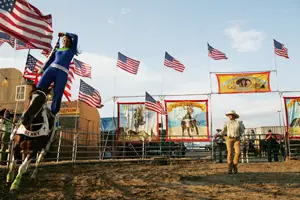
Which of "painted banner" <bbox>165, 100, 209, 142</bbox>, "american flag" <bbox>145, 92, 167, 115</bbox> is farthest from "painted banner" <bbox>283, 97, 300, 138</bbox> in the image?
"american flag" <bbox>145, 92, 167, 115</bbox>

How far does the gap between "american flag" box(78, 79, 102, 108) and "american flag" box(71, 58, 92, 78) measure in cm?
127

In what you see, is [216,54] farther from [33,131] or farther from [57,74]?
[33,131]

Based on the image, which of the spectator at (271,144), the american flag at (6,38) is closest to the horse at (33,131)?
the american flag at (6,38)

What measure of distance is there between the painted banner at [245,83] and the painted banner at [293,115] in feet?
4.35

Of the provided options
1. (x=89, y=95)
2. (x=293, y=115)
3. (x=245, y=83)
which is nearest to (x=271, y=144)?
(x=293, y=115)

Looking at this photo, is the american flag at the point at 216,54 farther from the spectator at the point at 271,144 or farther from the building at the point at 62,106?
the building at the point at 62,106

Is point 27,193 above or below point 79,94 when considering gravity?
below

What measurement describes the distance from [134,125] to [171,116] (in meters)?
2.31

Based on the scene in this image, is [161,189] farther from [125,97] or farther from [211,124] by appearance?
[125,97]

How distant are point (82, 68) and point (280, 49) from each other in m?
12.9

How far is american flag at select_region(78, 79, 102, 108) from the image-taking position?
16.2 m

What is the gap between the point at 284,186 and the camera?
6523mm

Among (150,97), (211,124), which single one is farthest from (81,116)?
(211,124)

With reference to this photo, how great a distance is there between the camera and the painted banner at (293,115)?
15.9 meters
